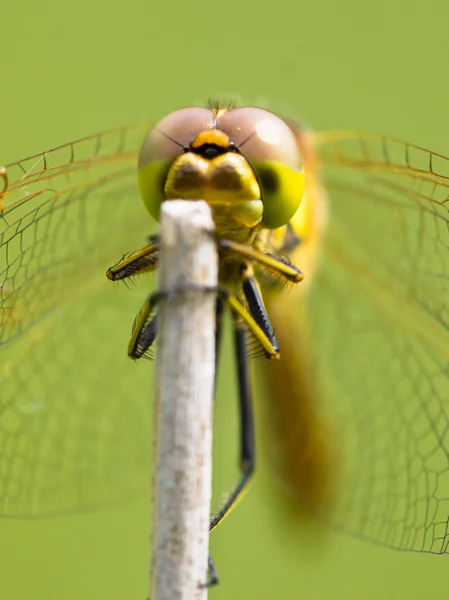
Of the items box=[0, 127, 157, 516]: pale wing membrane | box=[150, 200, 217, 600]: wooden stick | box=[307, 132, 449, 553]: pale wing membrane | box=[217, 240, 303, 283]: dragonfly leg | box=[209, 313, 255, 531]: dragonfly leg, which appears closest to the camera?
box=[150, 200, 217, 600]: wooden stick

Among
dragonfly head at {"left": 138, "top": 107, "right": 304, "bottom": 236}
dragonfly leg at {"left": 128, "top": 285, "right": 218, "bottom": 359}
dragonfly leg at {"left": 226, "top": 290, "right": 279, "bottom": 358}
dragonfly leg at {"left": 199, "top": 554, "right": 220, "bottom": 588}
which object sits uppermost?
dragonfly head at {"left": 138, "top": 107, "right": 304, "bottom": 236}

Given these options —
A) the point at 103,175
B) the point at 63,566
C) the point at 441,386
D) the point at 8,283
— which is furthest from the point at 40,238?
the point at 63,566

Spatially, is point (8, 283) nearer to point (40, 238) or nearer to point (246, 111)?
point (40, 238)

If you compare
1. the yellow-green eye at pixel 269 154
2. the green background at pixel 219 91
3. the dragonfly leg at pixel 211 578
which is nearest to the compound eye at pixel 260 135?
the yellow-green eye at pixel 269 154

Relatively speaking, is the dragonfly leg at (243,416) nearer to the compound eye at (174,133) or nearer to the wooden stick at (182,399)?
the wooden stick at (182,399)

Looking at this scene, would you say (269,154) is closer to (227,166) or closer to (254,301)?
(227,166)

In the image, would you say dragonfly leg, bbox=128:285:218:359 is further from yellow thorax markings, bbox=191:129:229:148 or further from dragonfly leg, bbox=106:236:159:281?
yellow thorax markings, bbox=191:129:229:148

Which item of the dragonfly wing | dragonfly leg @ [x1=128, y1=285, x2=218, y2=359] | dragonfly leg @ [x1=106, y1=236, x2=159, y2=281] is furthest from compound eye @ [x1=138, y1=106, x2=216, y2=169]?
the dragonfly wing
